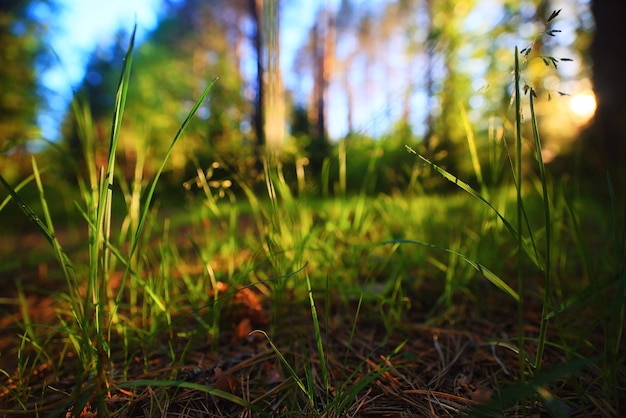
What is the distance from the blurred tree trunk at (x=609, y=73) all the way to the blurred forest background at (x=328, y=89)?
11 millimetres

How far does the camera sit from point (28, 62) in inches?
238

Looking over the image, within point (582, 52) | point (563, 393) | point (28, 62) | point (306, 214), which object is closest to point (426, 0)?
point (582, 52)

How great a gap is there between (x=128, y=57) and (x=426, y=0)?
38.4 feet

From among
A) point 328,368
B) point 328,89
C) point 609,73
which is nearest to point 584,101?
point 328,368

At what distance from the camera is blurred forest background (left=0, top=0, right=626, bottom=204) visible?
87cm

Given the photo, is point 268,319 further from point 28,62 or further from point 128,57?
point 28,62

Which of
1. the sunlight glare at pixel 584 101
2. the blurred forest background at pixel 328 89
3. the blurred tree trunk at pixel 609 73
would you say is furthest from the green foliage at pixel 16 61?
the blurred tree trunk at pixel 609 73

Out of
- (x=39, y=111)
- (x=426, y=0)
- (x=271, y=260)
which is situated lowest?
(x=271, y=260)

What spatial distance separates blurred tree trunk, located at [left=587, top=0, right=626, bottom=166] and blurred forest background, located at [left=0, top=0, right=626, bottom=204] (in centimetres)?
1

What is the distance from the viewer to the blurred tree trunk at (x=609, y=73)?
2.60m

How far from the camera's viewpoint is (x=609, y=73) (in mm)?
2633

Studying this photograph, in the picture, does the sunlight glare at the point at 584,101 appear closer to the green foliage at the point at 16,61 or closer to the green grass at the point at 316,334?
the green grass at the point at 316,334

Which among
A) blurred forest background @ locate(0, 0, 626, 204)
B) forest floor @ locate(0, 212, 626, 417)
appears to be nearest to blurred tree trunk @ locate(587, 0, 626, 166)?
blurred forest background @ locate(0, 0, 626, 204)

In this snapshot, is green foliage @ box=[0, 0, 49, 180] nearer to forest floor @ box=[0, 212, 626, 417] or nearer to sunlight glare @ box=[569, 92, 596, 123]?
forest floor @ box=[0, 212, 626, 417]
